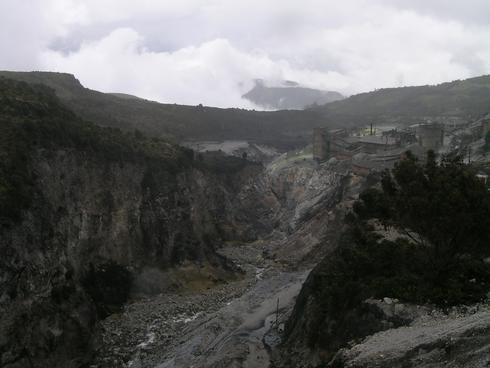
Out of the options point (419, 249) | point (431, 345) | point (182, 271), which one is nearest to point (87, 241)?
point (182, 271)

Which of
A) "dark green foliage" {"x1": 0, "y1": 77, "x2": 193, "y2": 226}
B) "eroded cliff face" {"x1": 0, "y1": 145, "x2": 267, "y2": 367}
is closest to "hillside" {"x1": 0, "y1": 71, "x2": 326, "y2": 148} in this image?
"dark green foliage" {"x1": 0, "y1": 77, "x2": 193, "y2": 226}

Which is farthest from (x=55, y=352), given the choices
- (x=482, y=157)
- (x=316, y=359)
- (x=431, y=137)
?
(x=431, y=137)

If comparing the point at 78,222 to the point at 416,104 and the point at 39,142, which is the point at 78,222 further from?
the point at 416,104

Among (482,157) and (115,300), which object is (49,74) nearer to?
(115,300)

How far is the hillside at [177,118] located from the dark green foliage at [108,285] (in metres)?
41.1

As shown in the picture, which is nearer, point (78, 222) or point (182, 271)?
point (78, 222)

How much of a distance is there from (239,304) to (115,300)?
10.8 metres

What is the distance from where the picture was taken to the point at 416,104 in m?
171

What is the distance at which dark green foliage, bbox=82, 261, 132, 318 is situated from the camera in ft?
137

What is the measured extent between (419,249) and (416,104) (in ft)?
519

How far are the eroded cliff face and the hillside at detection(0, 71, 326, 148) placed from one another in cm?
3040

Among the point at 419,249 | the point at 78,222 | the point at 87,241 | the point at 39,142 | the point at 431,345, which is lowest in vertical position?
the point at 87,241

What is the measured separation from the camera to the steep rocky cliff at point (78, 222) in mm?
31188

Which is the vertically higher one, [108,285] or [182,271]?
[108,285]
